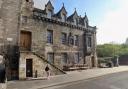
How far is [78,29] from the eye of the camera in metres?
36.7

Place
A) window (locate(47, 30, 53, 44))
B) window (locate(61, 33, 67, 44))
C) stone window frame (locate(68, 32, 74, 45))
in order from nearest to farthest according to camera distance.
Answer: window (locate(47, 30, 53, 44))
window (locate(61, 33, 67, 44))
stone window frame (locate(68, 32, 74, 45))

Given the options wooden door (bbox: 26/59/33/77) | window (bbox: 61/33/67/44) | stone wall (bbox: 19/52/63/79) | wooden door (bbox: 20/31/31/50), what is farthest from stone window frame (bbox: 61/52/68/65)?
wooden door (bbox: 26/59/33/77)

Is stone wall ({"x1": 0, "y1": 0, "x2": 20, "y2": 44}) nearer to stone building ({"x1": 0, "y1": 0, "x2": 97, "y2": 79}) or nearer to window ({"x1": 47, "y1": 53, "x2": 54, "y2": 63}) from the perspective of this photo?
stone building ({"x1": 0, "y1": 0, "x2": 97, "y2": 79})

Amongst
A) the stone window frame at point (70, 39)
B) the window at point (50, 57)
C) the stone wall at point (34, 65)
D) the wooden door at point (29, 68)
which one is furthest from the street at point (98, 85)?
the stone window frame at point (70, 39)

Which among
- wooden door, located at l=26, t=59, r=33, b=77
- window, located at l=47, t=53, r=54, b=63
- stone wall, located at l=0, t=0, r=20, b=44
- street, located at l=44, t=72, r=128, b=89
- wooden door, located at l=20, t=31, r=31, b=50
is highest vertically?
stone wall, located at l=0, t=0, r=20, b=44

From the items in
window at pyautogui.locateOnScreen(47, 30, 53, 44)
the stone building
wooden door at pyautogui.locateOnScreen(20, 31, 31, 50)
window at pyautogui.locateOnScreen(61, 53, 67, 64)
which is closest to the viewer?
the stone building

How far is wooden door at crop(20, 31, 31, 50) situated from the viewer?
27.0 metres

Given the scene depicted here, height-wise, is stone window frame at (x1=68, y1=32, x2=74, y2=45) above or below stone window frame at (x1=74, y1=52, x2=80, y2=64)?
above

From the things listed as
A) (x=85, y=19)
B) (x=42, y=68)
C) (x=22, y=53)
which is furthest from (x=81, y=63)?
(x=22, y=53)

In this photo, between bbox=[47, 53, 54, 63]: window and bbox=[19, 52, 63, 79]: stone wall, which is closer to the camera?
bbox=[19, 52, 63, 79]: stone wall

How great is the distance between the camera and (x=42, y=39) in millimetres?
29281

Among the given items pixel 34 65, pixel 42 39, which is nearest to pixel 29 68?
pixel 34 65

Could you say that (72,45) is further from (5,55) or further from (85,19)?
(5,55)

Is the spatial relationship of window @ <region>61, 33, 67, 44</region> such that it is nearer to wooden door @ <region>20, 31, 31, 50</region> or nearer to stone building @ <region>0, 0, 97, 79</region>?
stone building @ <region>0, 0, 97, 79</region>
